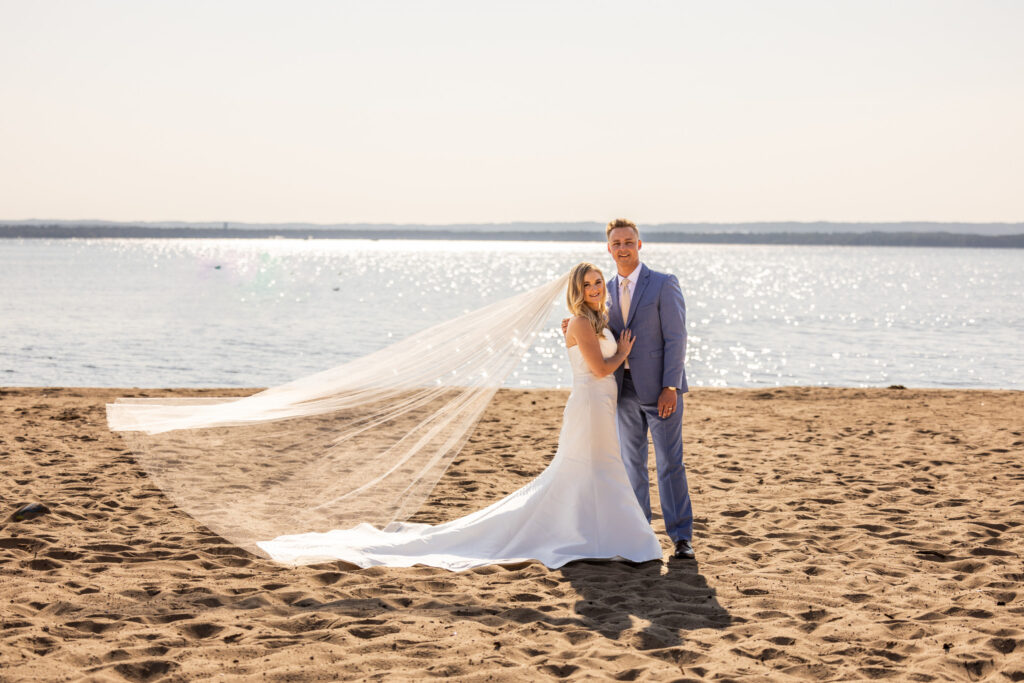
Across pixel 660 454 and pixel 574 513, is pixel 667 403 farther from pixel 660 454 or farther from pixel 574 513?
pixel 574 513

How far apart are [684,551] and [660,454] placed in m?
0.71

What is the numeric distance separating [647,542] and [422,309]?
48917 mm

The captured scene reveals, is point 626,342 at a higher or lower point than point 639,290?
lower

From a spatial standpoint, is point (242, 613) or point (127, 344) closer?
point (242, 613)

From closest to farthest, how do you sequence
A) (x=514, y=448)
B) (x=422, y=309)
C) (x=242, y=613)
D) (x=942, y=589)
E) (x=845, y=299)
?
(x=242, y=613) → (x=942, y=589) → (x=514, y=448) → (x=422, y=309) → (x=845, y=299)

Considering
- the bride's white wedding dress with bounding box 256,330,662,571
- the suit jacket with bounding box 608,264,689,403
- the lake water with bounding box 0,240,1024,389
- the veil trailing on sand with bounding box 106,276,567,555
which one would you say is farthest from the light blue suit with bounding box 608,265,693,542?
the lake water with bounding box 0,240,1024,389

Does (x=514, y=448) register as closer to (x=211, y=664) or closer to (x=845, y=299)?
(x=211, y=664)

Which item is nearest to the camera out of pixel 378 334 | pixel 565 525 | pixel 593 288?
pixel 593 288

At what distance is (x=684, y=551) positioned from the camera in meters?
6.26

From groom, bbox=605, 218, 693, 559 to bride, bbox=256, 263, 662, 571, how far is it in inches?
7.2

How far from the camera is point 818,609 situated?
5.21m

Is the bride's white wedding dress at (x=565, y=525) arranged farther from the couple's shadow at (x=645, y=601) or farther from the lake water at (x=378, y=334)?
the lake water at (x=378, y=334)

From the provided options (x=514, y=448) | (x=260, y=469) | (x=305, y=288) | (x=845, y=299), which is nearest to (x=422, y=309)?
(x=305, y=288)

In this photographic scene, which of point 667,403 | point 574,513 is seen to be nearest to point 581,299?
point 667,403
